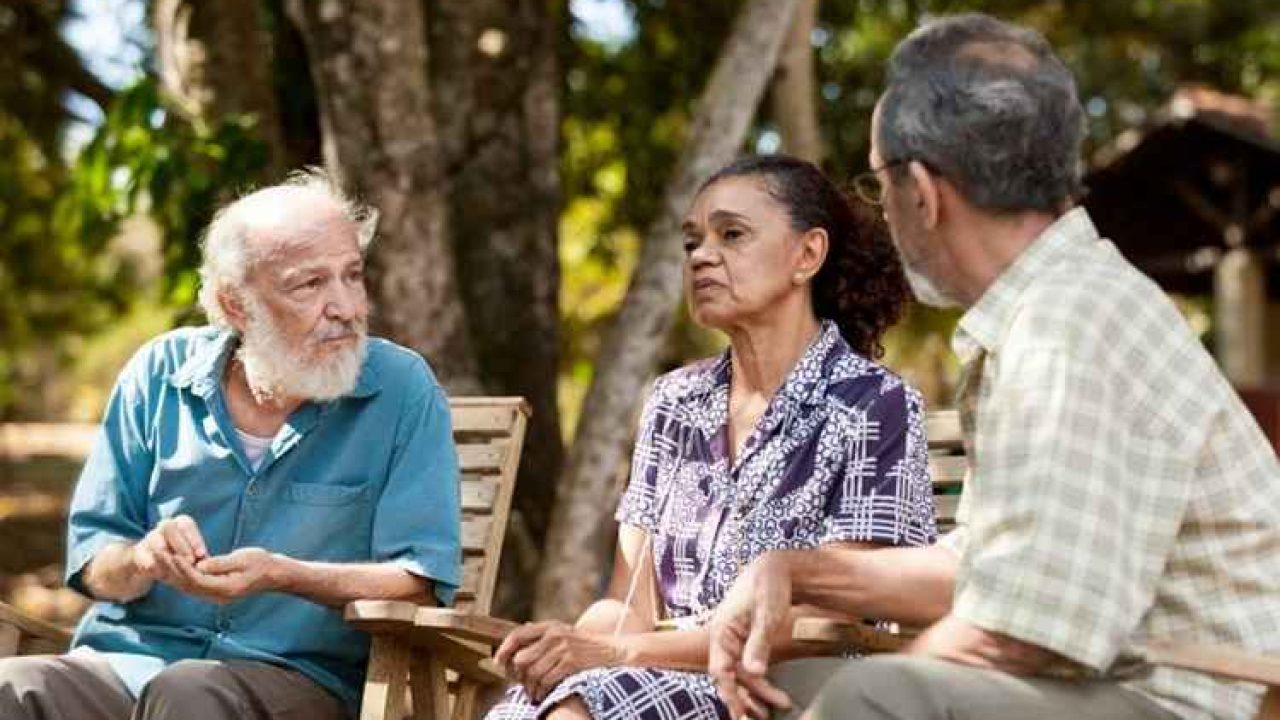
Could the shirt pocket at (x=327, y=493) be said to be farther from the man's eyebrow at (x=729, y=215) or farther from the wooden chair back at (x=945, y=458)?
the wooden chair back at (x=945, y=458)

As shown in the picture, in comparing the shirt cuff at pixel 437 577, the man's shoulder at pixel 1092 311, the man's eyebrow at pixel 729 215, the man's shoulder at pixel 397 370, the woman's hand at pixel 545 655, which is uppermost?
the man's eyebrow at pixel 729 215

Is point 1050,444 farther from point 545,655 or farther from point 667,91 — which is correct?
point 667,91

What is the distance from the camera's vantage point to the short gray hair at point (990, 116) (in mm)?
2707

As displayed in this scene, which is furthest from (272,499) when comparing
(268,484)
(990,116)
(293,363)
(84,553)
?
(990,116)

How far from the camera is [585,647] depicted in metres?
3.60

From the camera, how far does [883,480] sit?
12.1 feet

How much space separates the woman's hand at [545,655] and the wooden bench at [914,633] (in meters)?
0.43

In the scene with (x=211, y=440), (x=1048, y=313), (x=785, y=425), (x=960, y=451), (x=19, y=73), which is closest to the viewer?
(x=1048, y=313)

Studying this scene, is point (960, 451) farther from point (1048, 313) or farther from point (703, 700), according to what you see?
point (1048, 313)

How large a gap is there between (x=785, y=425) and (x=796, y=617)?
448 mm

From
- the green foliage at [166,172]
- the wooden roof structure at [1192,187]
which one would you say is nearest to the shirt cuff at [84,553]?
the green foliage at [166,172]

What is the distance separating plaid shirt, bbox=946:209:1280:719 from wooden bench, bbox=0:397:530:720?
4.01 ft

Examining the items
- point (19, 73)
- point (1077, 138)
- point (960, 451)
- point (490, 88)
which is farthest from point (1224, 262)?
point (1077, 138)

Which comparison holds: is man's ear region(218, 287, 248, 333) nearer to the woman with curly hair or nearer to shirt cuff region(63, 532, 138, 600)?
shirt cuff region(63, 532, 138, 600)
